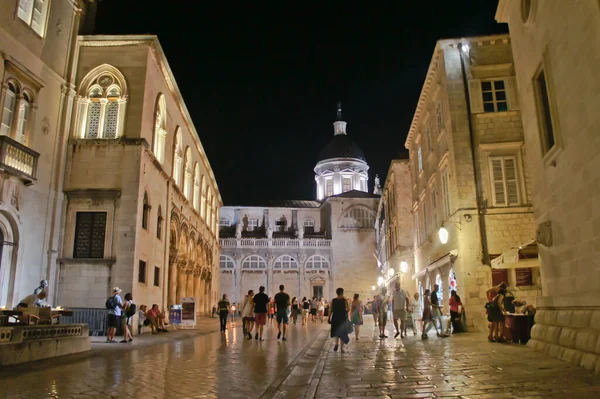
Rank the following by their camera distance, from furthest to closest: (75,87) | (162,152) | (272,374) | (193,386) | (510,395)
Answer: (162,152), (75,87), (272,374), (193,386), (510,395)

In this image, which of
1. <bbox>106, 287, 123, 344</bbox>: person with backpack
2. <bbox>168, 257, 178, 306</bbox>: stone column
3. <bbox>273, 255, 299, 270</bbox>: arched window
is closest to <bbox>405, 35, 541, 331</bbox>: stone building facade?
<bbox>106, 287, 123, 344</bbox>: person with backpack

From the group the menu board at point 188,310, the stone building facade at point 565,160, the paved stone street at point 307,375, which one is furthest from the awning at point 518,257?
the menu board at point 188,310

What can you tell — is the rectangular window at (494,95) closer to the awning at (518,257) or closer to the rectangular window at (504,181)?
the rectangular window at (504,181)

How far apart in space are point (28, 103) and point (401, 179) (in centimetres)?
2281

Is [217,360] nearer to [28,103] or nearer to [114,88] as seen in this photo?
[28,103]

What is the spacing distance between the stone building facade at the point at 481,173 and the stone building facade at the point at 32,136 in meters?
14.4

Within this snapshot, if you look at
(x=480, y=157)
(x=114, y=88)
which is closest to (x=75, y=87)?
(x=114, y=88)

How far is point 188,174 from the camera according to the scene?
2991cm

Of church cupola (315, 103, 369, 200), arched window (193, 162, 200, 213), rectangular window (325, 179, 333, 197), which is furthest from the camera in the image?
rectangular window (325, 179, 333, 197)

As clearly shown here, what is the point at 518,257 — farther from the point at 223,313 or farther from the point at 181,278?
the point at 181,278

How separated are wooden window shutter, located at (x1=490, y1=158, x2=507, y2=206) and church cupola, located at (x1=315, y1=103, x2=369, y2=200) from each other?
52713 mm

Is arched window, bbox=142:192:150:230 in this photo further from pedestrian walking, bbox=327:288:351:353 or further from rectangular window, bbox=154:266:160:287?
pedestrian walking, bbox=327:288:351:353

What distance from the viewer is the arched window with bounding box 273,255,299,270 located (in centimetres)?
5644

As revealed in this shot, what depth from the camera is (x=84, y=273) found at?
683 inches
